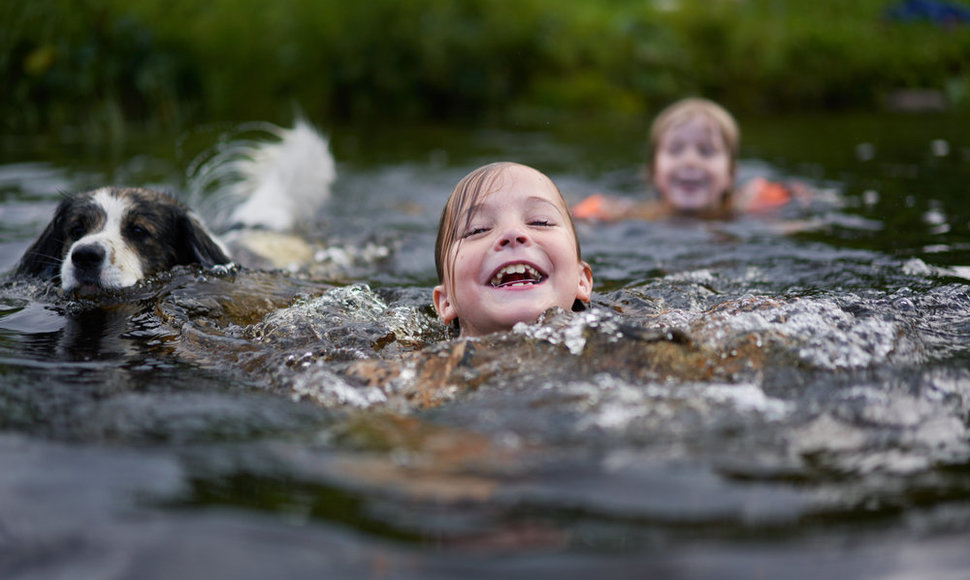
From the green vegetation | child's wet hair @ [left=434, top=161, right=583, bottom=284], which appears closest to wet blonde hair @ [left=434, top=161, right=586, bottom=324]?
child's wet hair @ [left=434, top=161, right=583, bottom=284]

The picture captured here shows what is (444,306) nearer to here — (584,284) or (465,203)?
(465,203)

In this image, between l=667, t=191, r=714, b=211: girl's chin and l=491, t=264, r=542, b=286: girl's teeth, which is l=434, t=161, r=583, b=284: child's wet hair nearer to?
l=491, t=264, r=542, b=286: girl's teeth

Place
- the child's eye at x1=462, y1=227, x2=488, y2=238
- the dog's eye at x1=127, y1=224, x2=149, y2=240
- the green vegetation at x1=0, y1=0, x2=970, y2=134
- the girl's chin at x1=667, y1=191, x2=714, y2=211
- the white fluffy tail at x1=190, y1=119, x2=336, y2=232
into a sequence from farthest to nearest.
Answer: the green vegetation at x1=0, y1=0, x2=970, y2=134 → the girl's chin at x1=667, y1=191, x2=714, y2=211 → the white fluffy tail at x1=190, y1=119, x2=336, y2=232 → the dog's eye at x1=127, y1=224, x2=149, y2=240 → the child's eye at x1=462, y1=227, x2=488, y2=238

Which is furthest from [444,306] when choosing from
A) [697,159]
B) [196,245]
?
[697,159]

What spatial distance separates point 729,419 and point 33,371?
5.86ft

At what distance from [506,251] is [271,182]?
2.81 meters

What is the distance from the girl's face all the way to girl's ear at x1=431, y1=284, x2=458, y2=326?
9.50ft

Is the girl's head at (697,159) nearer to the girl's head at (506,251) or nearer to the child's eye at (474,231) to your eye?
the girl's head at (506,251)

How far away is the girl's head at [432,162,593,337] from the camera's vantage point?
263 cm

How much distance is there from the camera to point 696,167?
5.57 m

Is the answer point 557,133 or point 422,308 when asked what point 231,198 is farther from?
point 557,133

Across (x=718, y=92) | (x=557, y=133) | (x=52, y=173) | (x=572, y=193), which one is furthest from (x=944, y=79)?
(x=52, y=173)

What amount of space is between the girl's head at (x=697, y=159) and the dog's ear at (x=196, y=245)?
2925 mm

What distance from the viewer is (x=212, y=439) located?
192cm
